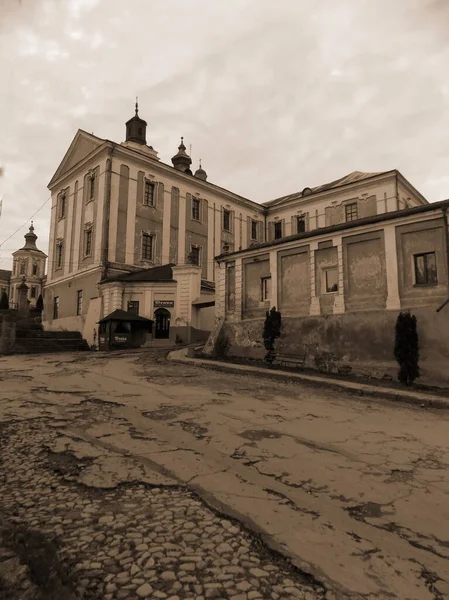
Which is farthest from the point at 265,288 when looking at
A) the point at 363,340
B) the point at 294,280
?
the point at 363,340

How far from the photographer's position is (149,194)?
104ft

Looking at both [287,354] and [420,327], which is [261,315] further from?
[420,327]

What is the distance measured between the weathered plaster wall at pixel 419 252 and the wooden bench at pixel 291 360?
4.44 metres

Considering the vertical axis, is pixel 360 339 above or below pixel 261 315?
below

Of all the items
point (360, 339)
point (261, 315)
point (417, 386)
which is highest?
point (261, 315)

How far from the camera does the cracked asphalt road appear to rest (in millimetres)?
2648

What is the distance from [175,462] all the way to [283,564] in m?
2.09

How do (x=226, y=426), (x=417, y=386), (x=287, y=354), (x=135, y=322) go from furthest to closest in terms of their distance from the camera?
1. (x=135, y=322)
2. (x=287, y=354)
3. (x=417, y=386)
4. (x=226, y=426)

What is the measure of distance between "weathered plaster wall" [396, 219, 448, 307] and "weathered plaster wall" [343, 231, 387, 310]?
25.8 inches

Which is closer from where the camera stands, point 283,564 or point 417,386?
point 283,564

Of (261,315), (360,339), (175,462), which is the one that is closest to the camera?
(175,462)

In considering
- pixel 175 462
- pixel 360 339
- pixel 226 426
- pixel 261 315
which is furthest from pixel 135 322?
pixel 175 462

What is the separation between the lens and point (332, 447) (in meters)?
5.32

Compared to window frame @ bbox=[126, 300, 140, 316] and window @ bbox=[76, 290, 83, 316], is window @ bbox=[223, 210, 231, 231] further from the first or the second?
window @ bbox=[76, 290, 83, 316]
